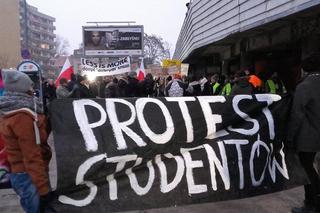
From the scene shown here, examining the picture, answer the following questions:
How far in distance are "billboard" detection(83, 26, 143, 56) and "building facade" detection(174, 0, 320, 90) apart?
50.0 ft

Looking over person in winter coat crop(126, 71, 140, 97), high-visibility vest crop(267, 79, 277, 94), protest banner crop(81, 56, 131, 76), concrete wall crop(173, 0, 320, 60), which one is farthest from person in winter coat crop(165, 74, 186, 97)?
protest banner crop(81, 56, 131, 76)

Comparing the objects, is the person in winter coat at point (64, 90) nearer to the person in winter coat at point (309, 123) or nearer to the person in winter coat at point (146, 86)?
the person in winter coat at point (146, 86)

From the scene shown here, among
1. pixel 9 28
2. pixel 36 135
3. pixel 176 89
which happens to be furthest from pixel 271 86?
pixel 9 28

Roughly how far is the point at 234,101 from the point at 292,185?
1.23m

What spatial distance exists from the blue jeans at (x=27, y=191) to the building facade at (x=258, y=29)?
17.8ft

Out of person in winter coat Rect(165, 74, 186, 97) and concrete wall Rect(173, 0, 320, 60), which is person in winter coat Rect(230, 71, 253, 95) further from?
person in winter coat Rect(165, 74, 186, 97)

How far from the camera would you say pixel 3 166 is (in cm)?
420

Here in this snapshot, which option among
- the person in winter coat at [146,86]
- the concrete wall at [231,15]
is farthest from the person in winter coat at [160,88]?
the concrete wall at [231,15]

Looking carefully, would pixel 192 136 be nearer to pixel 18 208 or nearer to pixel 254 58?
pixel 18 208

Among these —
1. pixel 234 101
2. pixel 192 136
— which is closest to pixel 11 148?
pixel 192 136

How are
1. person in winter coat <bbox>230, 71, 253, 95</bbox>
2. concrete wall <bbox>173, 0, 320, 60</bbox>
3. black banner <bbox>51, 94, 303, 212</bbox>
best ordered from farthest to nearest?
1. concrete wall <bbox>173, 0, 320, 60</bbox>
2. person in winter coat <bbox>230, 71, 253, 95</bbox>
3. black banner <bbox>51, 94, 303, 212</bbox>

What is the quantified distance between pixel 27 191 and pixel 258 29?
8843 millimetres

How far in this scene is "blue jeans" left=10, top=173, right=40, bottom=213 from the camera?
152 inches

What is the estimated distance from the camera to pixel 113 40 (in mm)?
34406
